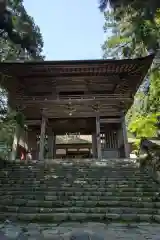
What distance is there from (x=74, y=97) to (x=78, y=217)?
7.89 meters

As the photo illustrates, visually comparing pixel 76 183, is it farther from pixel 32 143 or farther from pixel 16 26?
pixel 16 26

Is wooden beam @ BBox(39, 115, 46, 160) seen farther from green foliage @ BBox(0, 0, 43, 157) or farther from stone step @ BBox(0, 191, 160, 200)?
stone step @ BBox(0, 191, 160, 200)

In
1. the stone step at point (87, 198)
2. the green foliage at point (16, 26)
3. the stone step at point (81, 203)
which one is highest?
the green foliage at point (16, 26)

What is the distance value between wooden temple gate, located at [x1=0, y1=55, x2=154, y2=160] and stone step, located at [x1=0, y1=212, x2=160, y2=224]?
587 cm

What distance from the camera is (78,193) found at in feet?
20.3

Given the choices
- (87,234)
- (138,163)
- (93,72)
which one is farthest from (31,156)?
(87,234)

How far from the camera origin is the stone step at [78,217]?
16.1 ft

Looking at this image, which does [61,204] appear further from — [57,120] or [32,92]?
[32,92]

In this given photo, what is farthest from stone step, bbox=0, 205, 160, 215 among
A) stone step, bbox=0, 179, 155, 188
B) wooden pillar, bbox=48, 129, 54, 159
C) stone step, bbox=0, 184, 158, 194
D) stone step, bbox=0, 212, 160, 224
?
wooden pillar, bbox=48, 129, 54, 159

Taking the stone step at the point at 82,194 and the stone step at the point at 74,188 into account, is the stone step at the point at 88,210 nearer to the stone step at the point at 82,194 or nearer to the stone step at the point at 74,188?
the stone step at the point at 82,194

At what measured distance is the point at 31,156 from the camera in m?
13.2

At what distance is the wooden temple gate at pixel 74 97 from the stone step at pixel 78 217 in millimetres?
5871

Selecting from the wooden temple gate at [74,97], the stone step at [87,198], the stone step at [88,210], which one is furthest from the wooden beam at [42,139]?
the stone step at [88,210]

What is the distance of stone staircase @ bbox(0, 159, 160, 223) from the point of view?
5.06 m
